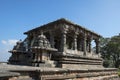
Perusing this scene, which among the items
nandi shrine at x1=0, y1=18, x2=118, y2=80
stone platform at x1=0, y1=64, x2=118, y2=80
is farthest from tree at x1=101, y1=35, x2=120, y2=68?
stone platform at x1=0, y1=64, x2=118, y2=80

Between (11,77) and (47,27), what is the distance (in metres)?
8.89

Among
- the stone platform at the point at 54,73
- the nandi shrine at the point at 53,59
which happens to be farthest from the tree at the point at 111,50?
the stone platform at the point at 54,73

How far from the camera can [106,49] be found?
3819cm

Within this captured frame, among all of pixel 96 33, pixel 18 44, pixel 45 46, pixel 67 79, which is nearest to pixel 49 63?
pixel 45 46

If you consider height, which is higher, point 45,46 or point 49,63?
point 45,46

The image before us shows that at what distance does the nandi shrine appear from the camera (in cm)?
762

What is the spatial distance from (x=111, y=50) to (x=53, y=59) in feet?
90.8

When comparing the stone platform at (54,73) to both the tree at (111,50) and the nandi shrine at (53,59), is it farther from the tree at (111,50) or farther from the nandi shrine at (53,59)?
the tree at (111,50)

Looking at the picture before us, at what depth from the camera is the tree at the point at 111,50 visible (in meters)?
36.4

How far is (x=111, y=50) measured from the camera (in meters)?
37.8

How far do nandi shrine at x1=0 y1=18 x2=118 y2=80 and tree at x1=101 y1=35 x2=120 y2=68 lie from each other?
1839cm

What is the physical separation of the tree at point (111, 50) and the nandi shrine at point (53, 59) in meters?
18.4

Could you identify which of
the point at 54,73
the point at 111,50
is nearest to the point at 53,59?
the point at 54,73

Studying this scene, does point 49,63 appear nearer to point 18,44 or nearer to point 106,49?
point 18,44
